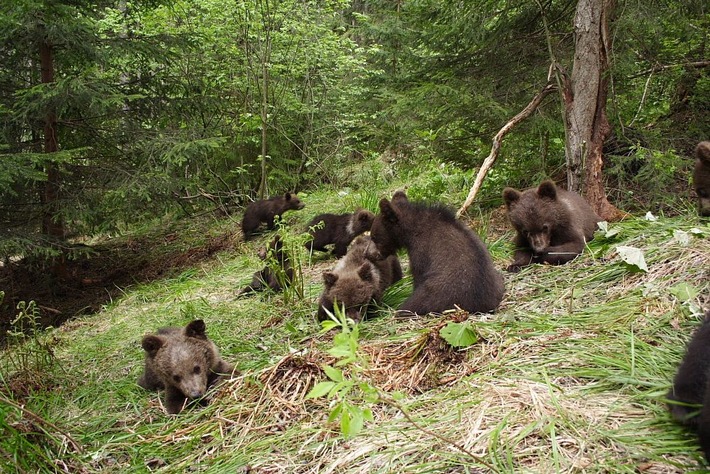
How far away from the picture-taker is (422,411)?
321 centimetres

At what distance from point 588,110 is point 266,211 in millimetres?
7524

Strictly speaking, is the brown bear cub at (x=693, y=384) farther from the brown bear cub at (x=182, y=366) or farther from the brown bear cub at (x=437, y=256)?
the brown bear cub at (x=182, y=366)

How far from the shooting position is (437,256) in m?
5.15

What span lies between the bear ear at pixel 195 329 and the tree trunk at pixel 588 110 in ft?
17.1

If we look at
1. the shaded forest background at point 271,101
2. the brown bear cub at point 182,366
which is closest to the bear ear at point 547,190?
the shaded forest background at point 271,101

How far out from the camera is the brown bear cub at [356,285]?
212 inches

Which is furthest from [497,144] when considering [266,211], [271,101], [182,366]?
[271,101]

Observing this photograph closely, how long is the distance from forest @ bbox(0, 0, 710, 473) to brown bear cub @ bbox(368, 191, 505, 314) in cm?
16

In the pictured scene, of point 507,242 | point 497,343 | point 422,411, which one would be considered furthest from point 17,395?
point 507,242

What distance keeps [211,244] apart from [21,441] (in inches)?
370

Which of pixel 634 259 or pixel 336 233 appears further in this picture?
pixel 336 233

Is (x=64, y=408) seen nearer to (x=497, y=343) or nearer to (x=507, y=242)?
(x=497, y=343)

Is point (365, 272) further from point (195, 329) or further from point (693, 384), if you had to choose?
point (693, 384)

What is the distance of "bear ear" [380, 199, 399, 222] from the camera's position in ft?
19.0
